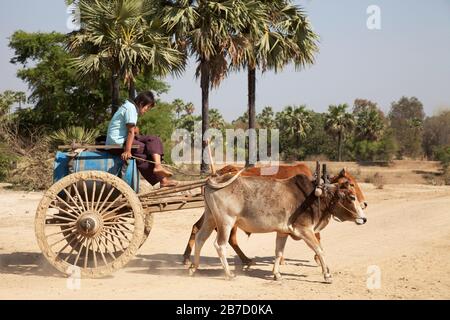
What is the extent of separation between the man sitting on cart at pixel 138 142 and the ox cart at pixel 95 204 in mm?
207

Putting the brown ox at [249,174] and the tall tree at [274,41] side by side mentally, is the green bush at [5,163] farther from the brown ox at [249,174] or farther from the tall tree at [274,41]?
the brown ox at [249,174]

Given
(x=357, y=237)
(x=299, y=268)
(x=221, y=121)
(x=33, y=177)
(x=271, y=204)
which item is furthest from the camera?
(x=221, y=121)

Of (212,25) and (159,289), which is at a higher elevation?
(212,25)

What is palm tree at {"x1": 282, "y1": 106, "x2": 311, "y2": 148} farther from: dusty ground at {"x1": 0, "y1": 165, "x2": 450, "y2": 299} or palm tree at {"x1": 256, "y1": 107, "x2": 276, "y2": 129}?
dusty ground at {"x1": 0, "y1": 165, "x2": 450, "y2": 299}

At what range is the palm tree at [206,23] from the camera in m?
22.2

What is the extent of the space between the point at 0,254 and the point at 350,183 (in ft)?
22.0

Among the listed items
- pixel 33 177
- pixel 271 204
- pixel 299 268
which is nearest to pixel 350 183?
pixel 271 204

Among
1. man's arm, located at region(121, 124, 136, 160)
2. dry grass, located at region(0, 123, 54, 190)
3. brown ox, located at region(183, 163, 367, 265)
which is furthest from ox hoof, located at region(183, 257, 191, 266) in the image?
dry grass, located at region(0, 123, 54, 190)

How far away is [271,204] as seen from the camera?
28.5 ft

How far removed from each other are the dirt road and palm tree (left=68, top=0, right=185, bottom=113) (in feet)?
21.1

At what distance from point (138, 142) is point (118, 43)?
11.0 m

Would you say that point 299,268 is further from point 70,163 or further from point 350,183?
point 70,163

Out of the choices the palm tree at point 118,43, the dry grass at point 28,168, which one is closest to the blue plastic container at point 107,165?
the dry grass at point 28,168

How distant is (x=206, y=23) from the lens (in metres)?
22.5
